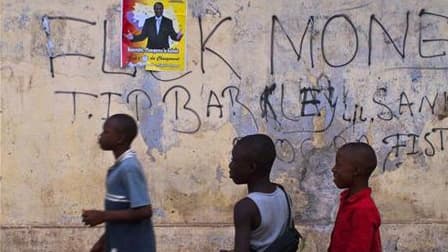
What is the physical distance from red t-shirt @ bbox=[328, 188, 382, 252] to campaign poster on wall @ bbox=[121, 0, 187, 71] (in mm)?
3047

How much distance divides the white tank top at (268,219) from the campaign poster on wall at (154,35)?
310 cm

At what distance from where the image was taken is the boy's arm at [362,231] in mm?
3723

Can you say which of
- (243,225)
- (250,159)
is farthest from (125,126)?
(243,225)

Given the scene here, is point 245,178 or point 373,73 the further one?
point 373,73

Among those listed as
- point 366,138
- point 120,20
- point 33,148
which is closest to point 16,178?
point 33,148

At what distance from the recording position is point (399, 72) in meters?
6.87

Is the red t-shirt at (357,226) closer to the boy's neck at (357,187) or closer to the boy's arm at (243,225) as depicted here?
the boy's neck at (357,187)

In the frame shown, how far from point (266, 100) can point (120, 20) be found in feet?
4.24

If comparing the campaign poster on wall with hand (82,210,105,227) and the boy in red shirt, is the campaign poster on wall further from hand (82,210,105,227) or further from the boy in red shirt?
the boy in red shirt

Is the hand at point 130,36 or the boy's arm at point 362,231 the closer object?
the boy's arm at point 362,231

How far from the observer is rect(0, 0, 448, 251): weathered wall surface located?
6578 millimetres

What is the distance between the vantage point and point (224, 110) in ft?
22.1

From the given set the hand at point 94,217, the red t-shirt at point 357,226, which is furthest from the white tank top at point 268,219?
the hand at point 94,217

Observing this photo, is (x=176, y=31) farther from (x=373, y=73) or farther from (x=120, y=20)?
(x=373, y=73)
